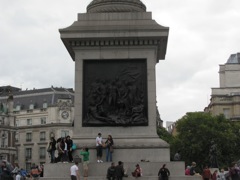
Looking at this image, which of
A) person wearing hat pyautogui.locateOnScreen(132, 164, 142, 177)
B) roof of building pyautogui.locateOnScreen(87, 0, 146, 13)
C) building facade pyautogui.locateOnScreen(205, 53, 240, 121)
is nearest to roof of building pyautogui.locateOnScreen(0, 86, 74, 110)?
building facade pyautogui.locateOnScreen(205, 53, 240, 121)

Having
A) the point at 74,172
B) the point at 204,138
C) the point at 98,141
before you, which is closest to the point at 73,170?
the point at 74,172

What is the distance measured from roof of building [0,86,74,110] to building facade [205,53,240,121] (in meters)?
31.1

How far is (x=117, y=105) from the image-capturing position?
2534 cm

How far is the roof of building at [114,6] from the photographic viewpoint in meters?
27.1

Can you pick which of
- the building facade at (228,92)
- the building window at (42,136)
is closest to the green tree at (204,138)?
the building facade at (228,92)

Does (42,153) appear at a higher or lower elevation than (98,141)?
higher

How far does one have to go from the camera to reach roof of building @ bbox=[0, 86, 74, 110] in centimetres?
10812

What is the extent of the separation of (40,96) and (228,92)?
133 feet

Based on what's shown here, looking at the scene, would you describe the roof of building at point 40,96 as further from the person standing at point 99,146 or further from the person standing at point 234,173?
the person standing at point 234,173

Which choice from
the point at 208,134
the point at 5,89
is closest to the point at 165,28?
the point at 208,134

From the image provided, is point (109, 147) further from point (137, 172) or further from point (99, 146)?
point (137, 172)

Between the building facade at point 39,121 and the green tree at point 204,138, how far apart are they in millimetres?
36920

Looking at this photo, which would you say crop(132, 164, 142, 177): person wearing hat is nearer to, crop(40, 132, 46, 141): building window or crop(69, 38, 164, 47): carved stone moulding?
crop(69, 38, 164, 47): carved stone moulding

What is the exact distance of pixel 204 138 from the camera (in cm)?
6800
